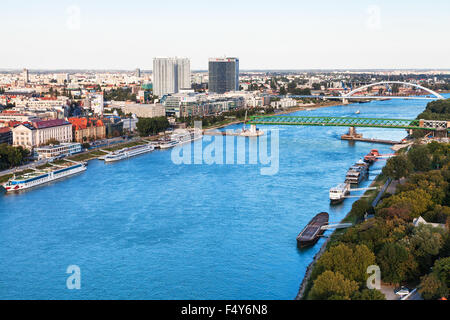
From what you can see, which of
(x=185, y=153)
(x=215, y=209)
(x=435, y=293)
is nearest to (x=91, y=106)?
(x=185, y=153)

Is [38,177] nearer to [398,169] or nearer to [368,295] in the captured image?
[398,169]

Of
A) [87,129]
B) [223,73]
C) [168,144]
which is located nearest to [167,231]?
[168,144]

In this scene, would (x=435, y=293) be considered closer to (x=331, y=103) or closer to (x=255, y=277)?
(x=255, y=277)

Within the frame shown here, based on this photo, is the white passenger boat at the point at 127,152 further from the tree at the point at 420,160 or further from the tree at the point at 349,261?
the tree at the point at 349,261

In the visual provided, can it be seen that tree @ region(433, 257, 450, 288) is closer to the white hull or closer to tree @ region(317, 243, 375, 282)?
tree @ region(317, 243, 375, 282)

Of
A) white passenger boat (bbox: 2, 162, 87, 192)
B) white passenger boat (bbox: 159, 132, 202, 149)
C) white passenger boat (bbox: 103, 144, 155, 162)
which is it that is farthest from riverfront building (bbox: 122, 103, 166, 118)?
white passenger boat (bbox: 2, 162, 87, 192)

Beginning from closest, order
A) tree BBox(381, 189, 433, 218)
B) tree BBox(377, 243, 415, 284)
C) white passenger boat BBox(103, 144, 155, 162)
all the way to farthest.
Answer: tree BBox(377, 243, 415, 284) → tree BBox(381, 189, 433, 218) → white passenger boat BBox(103, 144, 155, 162)

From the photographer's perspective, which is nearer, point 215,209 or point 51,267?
point 51,267
